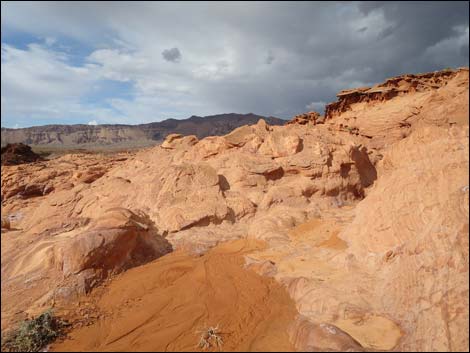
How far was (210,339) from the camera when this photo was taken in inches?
154

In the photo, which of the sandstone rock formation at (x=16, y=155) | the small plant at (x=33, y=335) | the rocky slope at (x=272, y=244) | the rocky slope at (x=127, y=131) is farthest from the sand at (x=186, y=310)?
the rocky slope at (x=127, y=131)

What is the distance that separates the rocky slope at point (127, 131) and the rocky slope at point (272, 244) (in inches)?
2992

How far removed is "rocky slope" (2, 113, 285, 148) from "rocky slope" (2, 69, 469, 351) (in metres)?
76.0

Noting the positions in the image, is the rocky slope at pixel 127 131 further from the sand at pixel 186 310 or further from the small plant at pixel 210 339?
the small plant at pixel 210 339

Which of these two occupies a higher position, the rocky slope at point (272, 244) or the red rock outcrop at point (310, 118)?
the red rock outcrop at point (310, 118)

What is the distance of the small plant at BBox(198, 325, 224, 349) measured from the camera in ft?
12.6

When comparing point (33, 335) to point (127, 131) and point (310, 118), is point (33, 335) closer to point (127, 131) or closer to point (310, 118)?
point (310, 118)

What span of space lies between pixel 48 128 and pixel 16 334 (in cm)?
10620

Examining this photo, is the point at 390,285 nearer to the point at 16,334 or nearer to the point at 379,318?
the point at 379,318

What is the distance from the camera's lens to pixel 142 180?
909 centimetres

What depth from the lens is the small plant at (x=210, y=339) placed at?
3838mm

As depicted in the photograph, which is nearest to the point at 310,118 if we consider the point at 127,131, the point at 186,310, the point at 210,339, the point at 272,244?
the point at 272,244

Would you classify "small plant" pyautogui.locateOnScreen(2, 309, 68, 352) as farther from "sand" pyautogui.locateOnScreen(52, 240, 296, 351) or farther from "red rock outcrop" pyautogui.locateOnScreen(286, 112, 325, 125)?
"red rock outcrop" pyautogui.locateOnScreen(286, 112, 325, 125)

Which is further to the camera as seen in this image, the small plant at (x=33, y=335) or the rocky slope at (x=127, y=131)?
the rocky slope at (x=127, y=131)
